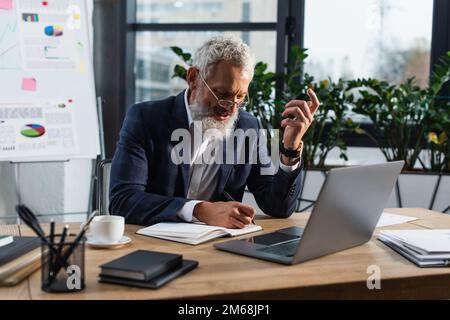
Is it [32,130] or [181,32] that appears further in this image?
[181,32]

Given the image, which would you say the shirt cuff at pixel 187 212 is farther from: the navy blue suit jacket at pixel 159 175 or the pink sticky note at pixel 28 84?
the pink sticky note at pixel 28 84

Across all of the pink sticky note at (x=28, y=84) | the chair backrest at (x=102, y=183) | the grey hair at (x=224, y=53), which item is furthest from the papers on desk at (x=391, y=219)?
the pink sticky note at (x=28, y=84)

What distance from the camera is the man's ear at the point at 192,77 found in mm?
1899

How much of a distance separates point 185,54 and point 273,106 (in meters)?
0.59

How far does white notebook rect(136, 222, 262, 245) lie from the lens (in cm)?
132

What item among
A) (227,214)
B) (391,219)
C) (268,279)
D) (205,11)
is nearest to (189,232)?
(227,214)

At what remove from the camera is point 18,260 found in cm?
105

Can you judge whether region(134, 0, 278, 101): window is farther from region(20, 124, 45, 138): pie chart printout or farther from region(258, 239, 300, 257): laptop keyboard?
region(258, 239, 300, 257): laptop keyboard

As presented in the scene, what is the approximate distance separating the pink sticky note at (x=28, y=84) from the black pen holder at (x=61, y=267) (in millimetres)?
1313

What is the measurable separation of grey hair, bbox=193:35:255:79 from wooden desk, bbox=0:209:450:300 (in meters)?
0.74

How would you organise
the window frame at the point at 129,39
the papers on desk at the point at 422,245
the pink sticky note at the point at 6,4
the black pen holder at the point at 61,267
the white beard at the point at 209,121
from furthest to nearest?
1. the window frame at the point at 129,39
2. the pink sticky note at the point at 6,4
3. the white beard at the point at 209,121
4. the papers on desk at the point at 422,245
5. the black pen holder at the point at 61,267

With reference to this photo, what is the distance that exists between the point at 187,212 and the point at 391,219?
2.21ft

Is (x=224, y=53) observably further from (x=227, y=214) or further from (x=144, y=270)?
(x=144, y=270)

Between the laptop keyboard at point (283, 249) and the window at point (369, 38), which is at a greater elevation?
the window at point (369, 38)
